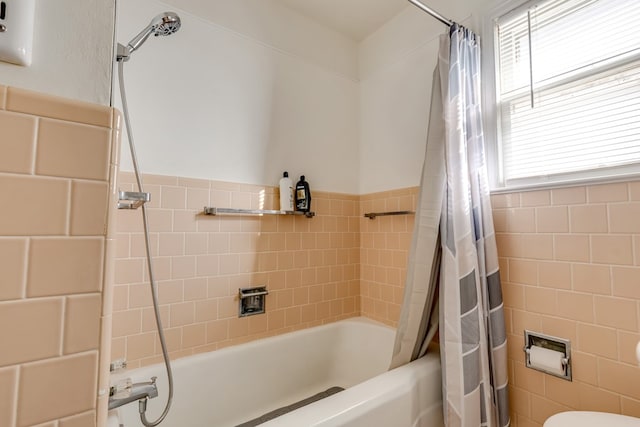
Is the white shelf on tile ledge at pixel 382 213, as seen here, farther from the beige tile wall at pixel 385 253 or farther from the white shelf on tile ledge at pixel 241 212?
the white shelf on tile ledge at pixel 241 212

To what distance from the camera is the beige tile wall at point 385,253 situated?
189 cm

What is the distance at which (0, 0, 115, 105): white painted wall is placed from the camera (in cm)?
48

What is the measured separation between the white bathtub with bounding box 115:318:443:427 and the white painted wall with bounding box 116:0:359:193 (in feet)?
3.20

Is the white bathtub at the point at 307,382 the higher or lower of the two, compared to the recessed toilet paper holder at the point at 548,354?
lower

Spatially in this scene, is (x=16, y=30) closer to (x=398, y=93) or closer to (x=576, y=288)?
(x=576, y=288)

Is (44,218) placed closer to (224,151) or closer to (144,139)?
(144,139)

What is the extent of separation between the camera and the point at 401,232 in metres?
1.91

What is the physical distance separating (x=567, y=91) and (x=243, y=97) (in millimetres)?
1604

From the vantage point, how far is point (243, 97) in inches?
68.0

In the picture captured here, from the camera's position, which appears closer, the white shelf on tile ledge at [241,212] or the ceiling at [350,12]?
the white shelf on tile ledge at [241,212]

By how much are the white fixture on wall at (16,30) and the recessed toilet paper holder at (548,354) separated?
1.80m

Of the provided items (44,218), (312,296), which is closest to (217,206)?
(312,296)

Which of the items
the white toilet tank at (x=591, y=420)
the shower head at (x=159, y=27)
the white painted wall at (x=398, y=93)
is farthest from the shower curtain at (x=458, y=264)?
the shower head at (x=159, y=27)

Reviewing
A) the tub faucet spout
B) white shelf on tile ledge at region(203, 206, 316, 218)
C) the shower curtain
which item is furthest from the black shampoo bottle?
the tub faucet spout
